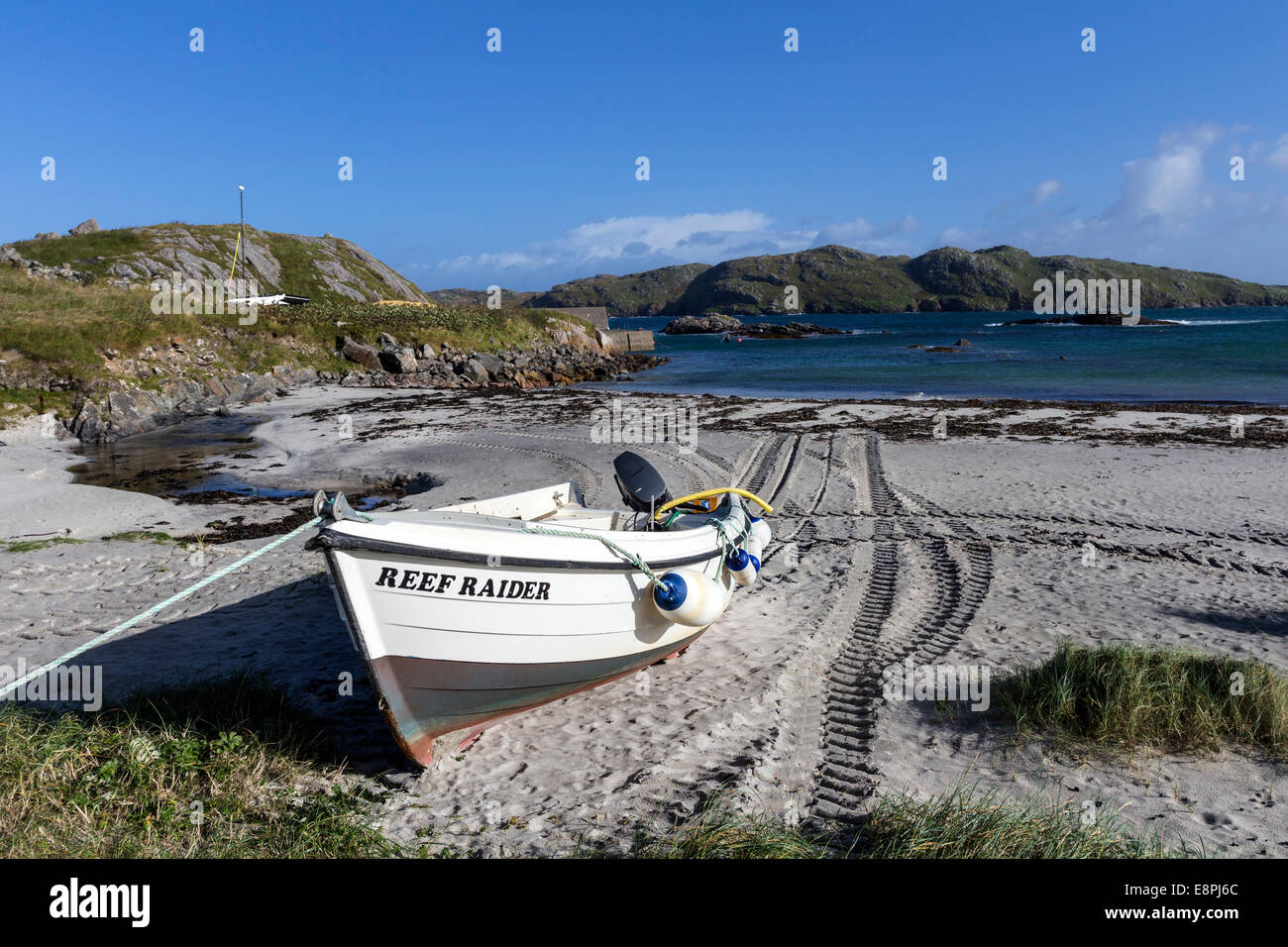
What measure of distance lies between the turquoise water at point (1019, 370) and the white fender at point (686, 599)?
2795cm

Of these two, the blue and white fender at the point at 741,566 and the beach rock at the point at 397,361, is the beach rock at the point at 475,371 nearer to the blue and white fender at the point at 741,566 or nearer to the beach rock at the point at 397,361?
the beach rock at the point at 397,361

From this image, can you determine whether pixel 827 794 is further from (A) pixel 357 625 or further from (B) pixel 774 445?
(B) pixel 774 445

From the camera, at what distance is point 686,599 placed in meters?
6.56

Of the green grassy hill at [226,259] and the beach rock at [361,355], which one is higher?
the green grassy hill at [226,259]

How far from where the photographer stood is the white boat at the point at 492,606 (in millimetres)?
5148

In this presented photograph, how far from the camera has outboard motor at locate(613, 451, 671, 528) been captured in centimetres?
Answer: 855

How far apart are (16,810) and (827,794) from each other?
17.0 feet

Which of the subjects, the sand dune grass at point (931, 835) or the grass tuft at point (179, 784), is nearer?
the sand dune grass at point (931, 835)

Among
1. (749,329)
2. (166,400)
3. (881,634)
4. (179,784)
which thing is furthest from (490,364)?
(749,329)

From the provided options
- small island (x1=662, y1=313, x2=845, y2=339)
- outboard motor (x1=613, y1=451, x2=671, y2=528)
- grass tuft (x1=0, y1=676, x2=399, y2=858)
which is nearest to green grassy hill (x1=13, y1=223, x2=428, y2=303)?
small island (x1=662, y1=313, x2=845, y2=339)

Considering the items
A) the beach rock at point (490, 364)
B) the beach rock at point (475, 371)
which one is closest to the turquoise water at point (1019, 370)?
the beach rock at point (490, 364)

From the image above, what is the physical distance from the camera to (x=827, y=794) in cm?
520

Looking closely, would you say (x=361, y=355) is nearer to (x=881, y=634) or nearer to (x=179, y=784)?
(x=881, y=634)
